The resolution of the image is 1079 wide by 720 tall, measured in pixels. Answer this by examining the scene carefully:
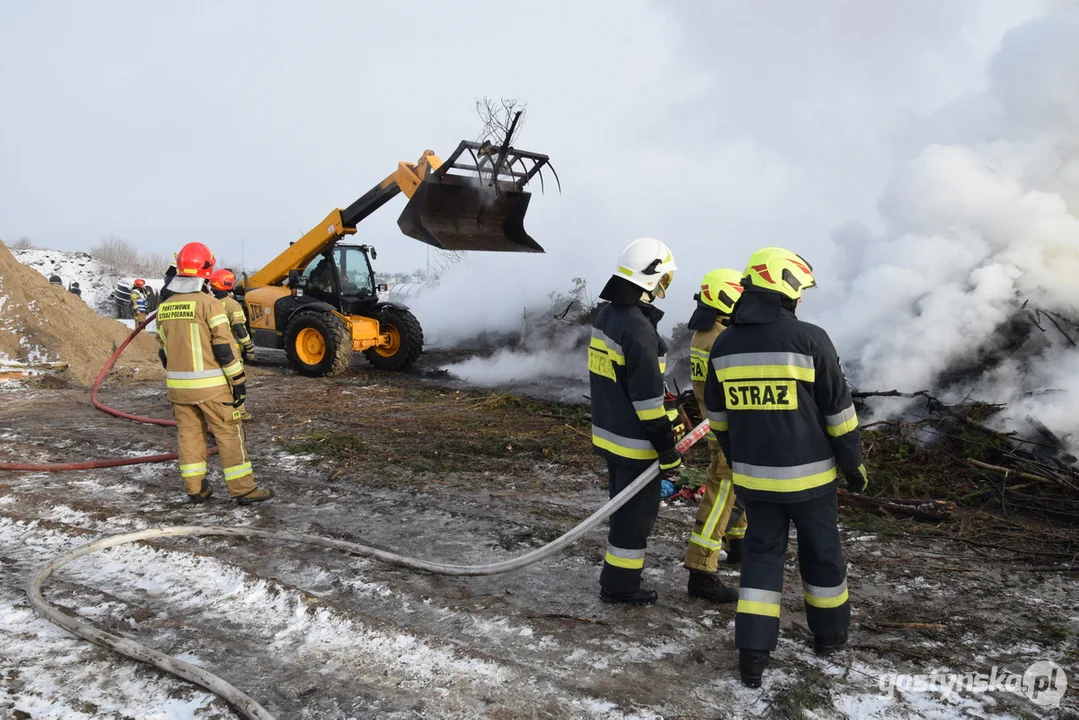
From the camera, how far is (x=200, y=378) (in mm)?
5312

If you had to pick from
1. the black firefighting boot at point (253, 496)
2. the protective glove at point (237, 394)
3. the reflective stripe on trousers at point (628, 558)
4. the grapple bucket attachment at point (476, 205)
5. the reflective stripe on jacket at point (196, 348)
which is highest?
the grapple bucket attachment at point (476, 205)

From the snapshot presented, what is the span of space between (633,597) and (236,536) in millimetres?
2679

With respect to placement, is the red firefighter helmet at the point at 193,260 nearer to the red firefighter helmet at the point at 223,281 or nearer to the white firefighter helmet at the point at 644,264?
the white firefighter helmet at the point at 644,264

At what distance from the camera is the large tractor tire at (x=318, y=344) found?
11.2 m

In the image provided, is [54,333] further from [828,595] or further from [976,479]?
[976,479]

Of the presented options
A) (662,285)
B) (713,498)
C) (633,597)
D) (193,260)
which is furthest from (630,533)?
(193,260)

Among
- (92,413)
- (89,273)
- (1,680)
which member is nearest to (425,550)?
(1,680)

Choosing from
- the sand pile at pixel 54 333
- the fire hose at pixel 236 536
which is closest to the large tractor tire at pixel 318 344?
the sand pile at pixel 54 333

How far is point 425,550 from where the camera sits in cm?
459

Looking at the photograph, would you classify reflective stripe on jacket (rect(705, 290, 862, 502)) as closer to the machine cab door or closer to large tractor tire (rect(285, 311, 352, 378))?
large tractor tire (rect(285, 311, 352, 378))

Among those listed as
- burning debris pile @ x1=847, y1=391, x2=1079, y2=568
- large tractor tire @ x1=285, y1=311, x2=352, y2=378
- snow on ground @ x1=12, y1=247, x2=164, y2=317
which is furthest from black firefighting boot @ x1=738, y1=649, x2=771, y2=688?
snow on ground @ x1=12, y1=247, x2=164, y2=317

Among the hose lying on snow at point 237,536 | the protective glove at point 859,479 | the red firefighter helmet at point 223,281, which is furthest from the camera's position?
the red firefighter helmet at point 223,281

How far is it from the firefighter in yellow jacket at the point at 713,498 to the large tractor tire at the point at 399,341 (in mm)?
8215

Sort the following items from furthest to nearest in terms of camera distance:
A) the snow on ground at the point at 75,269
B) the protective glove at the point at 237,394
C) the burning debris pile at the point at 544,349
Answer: the snow on ground at the point at 75,269 → the burning debris pile at the point at 544,349 → the protective glove at the point at 237,394
